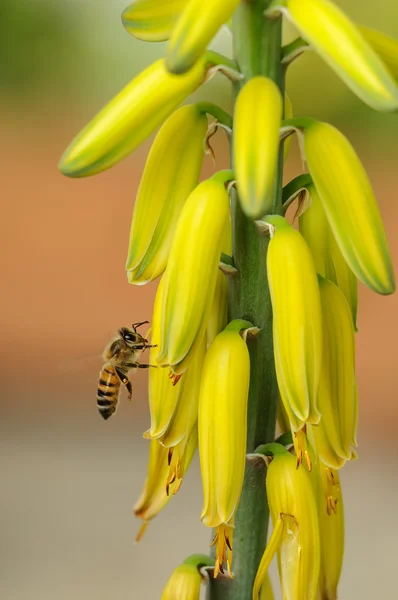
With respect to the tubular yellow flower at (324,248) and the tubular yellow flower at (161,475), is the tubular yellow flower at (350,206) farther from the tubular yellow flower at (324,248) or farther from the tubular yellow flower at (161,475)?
the tubular yellow flower at (161,475)

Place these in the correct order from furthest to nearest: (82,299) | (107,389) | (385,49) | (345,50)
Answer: (82,299)
(107,389)
(385,49)
(345,50)

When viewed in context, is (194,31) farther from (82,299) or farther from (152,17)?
(82,299)

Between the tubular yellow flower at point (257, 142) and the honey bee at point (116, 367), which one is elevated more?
the tubular yellow flower at point (257, 142)

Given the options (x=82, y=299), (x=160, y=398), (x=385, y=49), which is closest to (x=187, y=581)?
(x=160, y=398)

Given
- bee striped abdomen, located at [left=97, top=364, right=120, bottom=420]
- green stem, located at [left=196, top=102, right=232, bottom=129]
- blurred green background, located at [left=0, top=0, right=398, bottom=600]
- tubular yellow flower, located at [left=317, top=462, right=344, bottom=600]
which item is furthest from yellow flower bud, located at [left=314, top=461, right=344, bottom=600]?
blurred green background, located at [left=0, top=0, right=398, bottom=600]

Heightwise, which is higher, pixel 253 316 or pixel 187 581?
pixel 253 316

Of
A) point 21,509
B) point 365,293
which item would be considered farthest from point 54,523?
point 365,293

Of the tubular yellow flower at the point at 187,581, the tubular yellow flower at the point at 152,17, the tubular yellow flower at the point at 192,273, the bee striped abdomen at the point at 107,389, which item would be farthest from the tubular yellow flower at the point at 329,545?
the bee striped abdomen at the point at 107,389
